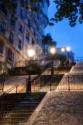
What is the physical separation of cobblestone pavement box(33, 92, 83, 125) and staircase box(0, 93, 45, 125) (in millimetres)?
767

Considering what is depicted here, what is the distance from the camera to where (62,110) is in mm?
17375

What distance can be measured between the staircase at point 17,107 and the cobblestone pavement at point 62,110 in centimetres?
77

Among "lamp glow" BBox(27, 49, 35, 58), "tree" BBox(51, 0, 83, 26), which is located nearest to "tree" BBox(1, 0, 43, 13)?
"tree" BBox(51, 0, 83, 26)

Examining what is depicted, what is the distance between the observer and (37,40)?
62.2m

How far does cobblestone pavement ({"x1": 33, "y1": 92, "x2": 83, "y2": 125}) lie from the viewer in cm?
1574

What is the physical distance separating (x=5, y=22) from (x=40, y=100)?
1001 inches

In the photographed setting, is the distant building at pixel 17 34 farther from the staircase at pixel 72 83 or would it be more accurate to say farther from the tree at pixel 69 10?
the tree at pixel 69 10

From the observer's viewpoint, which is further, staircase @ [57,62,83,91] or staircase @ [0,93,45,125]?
staircase @ [57,62,83,91]

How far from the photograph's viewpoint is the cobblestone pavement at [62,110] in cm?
1574

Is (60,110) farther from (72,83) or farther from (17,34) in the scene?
(17,34)

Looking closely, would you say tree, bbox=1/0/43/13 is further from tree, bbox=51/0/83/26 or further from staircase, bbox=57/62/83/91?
staircase, bbox=57/62/83/91

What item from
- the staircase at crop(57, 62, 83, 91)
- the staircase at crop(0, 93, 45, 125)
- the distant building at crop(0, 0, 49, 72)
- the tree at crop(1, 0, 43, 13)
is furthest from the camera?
the distant building at crop(0, 0, 49, 72)

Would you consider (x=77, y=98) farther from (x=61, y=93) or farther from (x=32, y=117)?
(x=32, y=117)

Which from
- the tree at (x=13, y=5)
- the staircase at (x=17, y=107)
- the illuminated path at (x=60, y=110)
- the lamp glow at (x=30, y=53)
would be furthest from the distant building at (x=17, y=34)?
the illuminated path at (x=60, y=110)
